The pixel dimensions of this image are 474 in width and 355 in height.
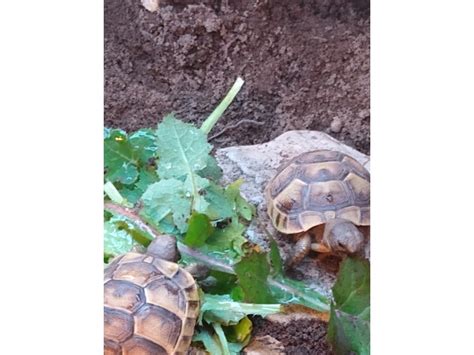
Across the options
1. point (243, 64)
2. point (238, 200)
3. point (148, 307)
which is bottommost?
point (148, 307)

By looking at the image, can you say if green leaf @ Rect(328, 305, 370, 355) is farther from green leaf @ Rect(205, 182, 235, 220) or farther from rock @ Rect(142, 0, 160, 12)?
rock @ Rect(142, 0, 160, 12)

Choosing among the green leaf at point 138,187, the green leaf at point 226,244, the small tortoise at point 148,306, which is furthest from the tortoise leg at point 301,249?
the green leaf at point 138,187

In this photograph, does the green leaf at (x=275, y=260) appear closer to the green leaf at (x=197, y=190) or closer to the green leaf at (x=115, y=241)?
the green leaf at (x=197, y=190)

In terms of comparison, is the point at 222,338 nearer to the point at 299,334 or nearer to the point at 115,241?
the point at 299,334

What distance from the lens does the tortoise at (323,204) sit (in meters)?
1.76

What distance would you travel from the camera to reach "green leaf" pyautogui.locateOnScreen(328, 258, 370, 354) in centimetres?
175

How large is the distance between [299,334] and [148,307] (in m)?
0.31

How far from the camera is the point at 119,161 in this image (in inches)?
71.8

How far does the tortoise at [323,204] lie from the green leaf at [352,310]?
0.13 ft

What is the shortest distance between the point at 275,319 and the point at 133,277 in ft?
0.97

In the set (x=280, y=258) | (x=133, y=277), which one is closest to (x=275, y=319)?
(x=280, y=258)

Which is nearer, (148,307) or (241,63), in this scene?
(148,307)

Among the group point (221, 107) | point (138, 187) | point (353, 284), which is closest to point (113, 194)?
point (138, 187)
